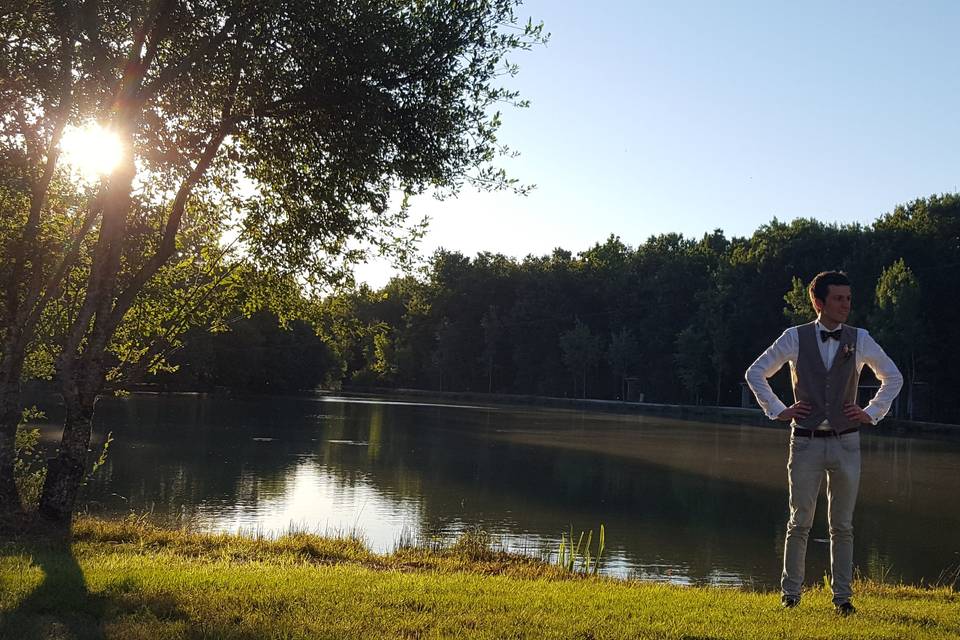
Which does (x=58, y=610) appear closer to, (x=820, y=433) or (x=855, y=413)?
(x=820, y=433)

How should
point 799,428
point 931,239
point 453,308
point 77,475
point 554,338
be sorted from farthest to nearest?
point 453,308
point 554,338
point 931,239
point 77,475
point 799,428

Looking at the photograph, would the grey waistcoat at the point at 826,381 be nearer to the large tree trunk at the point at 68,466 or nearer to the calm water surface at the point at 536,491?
the large tree trunk at the point at 68,466

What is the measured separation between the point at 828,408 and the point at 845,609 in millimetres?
1539

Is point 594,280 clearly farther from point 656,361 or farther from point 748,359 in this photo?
point 748,359

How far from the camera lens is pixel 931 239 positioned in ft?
232

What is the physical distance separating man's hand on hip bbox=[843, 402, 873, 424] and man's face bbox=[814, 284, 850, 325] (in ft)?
2.09

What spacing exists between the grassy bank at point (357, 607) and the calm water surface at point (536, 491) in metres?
6.91

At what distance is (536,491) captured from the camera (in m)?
25.0

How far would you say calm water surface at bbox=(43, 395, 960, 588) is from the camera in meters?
17.8

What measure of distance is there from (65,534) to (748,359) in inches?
2982

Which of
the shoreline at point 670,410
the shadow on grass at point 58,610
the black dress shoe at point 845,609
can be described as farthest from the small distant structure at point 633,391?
the shadow on grass at point 58,610

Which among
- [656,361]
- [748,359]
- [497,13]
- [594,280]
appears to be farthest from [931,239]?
[497,13]

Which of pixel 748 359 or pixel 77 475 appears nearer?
pixel 77 475

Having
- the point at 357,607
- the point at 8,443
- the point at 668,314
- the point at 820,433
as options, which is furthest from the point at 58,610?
the point at 668,314
